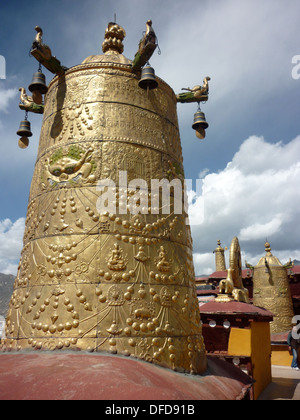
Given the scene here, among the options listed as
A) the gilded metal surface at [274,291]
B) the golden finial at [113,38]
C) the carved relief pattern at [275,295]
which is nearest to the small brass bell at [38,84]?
the golden finial at [113,38]

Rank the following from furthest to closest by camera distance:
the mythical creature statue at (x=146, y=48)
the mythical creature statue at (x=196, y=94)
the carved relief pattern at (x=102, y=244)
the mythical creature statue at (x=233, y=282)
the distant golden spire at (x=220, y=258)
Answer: the distant golden spire at (x=220, y=258)
the mythical creature statue at (x=233, y=282)
the mythical creature statue at (x=196, y=94)
the mythical creature statue at (x=146, y=48)
the carved relief pattern at (x=102, y=244)

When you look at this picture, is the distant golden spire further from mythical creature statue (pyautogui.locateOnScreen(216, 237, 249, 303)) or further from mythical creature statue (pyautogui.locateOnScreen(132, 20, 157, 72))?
mythical creature statue (pyautogui.locateOnScreen(132, 20, 157, 72))

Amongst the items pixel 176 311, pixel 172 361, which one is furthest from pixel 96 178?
pixel 172 361

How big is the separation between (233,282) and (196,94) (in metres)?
6.73

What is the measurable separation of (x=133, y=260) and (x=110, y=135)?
1769 millimetres

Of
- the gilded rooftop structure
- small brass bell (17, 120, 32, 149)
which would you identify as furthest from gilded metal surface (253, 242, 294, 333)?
small brass bell (17, 120, 32, 149)

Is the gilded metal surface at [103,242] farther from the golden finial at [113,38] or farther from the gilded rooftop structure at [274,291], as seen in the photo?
the gilded rooftop structure at [274,291]

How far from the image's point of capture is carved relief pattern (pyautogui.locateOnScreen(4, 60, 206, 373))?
11.9ft

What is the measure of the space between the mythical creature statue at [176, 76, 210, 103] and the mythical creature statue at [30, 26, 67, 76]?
2.09m

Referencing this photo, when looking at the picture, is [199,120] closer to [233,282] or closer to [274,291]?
[233,282]

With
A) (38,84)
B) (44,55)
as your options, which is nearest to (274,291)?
(38,84)

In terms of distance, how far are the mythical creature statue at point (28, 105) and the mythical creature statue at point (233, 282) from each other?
7355mm

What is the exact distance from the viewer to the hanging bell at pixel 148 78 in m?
4.46

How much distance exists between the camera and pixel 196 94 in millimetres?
5656
